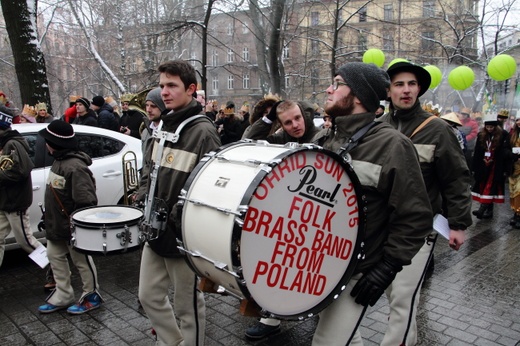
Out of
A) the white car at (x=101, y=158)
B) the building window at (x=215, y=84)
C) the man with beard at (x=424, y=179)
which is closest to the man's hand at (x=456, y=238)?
the man with beard at (x=424, y=179)

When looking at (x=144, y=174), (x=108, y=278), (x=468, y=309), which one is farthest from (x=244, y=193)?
Answer: (x=108, y=278)

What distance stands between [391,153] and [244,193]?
2.62ft

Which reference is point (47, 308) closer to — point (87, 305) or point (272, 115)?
point (87, 305)

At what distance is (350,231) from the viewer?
2410 mm

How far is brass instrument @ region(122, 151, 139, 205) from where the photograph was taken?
21.0 ft

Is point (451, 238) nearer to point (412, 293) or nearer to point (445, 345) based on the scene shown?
Result: point (412, 293)

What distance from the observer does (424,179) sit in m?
3.53

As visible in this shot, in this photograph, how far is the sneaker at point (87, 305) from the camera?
446 centimetres

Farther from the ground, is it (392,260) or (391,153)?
(391,153)

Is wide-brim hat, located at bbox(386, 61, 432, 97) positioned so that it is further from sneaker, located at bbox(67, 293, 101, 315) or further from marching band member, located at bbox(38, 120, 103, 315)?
sneaker, located at bbox(67, 293, 101, 315)

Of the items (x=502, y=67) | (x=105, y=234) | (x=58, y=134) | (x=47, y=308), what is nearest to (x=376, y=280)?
(x=105, y=234)

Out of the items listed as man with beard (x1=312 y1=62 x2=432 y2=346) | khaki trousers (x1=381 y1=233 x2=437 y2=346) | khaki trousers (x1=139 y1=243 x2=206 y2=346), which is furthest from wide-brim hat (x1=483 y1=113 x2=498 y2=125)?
khaki trousers (x1=139 y1=243 x2=206 y2=346)

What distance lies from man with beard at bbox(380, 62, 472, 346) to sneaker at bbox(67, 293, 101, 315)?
2.77 m

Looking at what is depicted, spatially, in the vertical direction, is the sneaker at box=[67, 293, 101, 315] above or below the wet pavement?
above
